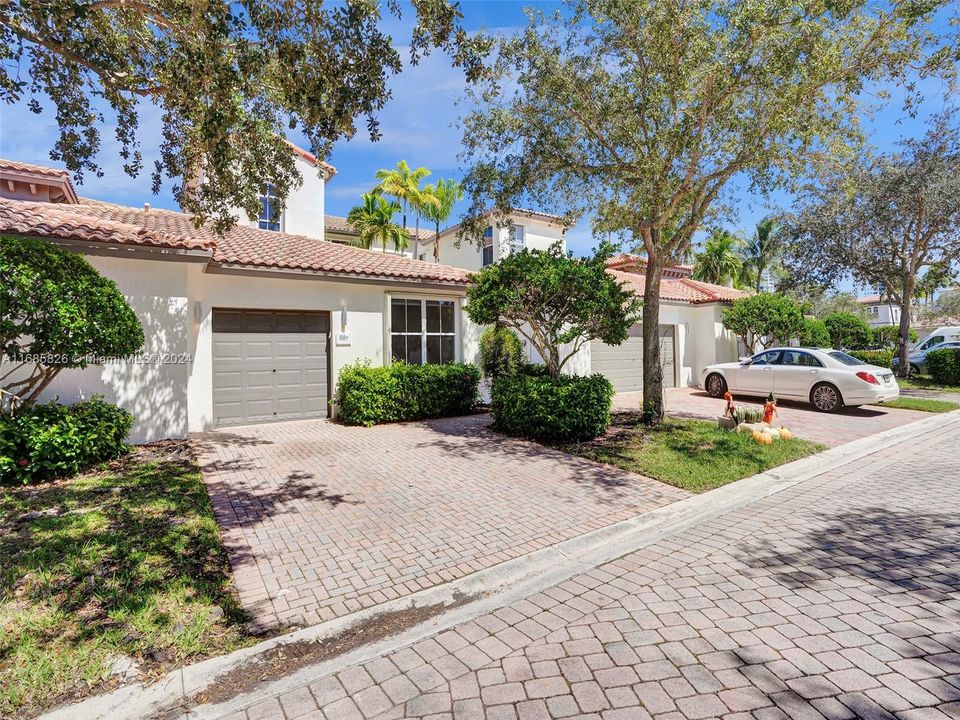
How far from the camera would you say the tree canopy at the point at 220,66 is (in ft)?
17.5

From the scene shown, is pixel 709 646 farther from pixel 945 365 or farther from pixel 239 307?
pixel 945 365

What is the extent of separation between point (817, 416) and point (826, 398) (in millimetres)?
1027

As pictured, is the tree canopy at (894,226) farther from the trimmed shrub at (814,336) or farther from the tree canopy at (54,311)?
the tree canopy at (54,311)

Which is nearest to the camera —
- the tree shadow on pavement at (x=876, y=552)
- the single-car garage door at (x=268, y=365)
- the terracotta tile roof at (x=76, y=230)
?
the tree shadow on pavement at (x=876, y=552)

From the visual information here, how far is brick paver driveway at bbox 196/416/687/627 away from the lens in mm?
3949

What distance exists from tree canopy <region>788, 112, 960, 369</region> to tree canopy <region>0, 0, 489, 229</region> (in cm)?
1506

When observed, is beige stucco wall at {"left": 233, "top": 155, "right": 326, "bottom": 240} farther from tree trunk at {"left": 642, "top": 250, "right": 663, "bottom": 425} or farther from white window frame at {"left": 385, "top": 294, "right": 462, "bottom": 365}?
tree trunk at {"left": 642, "top": 250, "right": 663, "bottom": 425}

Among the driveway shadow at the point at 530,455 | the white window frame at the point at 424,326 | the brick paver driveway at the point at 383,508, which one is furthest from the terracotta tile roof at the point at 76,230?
the driveway shadow at the point at 530,455

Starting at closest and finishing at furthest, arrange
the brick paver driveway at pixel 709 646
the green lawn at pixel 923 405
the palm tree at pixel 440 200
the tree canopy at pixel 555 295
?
the brick paver driveway at pixel 709 646
the tree canopy at pixel 555 295
the green lawn at pixel 923 405
the palm tree at pixel 440 200

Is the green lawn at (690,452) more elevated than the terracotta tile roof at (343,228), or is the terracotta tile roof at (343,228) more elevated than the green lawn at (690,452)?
the terracotta tile roof at (343,228)

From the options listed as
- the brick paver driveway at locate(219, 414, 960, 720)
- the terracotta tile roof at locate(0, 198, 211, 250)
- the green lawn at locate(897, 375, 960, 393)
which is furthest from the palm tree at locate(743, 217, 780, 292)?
the terracotta tile roof at locate(0, 198, 211, 250)

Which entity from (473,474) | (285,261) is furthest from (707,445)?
(285,261)

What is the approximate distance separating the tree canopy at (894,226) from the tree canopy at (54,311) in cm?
1819

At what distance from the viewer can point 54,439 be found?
636 centimetres
